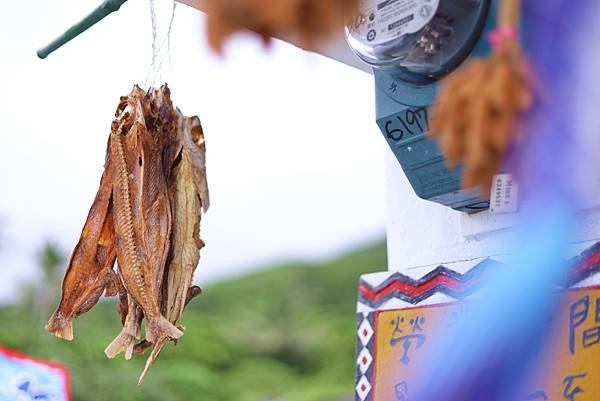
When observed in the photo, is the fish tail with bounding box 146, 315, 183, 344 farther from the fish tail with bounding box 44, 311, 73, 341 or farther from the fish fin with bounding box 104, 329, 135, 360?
the fish tail with bounding box 44, 311, 73, 341

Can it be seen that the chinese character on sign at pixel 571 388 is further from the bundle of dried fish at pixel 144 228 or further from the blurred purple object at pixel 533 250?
the bundle of dried fish at pixel 144 228

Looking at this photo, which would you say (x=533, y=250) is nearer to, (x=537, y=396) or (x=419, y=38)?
(x=537, y=396)

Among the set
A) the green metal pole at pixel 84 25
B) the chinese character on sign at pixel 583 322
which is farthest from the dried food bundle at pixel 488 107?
the green metal pole at pixel 84 25

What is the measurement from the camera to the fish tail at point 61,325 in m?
2.90

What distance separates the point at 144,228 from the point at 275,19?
1.29 m

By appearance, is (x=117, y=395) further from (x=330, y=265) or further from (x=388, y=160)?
(x=388, y=160)

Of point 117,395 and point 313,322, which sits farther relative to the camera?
point 313,322

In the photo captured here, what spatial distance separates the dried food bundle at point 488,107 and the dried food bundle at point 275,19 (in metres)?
0.30

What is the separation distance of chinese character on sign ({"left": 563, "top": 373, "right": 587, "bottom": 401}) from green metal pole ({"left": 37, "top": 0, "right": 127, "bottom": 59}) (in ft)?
6.07

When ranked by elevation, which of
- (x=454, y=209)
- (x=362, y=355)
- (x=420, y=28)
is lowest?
(x=362, y=355)

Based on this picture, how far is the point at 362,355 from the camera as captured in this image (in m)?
3.05

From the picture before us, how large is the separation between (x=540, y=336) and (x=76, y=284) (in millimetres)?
1494

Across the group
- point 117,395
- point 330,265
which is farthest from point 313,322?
point 117,395

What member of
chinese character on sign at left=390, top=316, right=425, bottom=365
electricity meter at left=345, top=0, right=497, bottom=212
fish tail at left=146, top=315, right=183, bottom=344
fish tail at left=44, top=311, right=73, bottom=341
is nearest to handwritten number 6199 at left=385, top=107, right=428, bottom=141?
electricity meter at left=345, top=0, right=497, bottom=212
